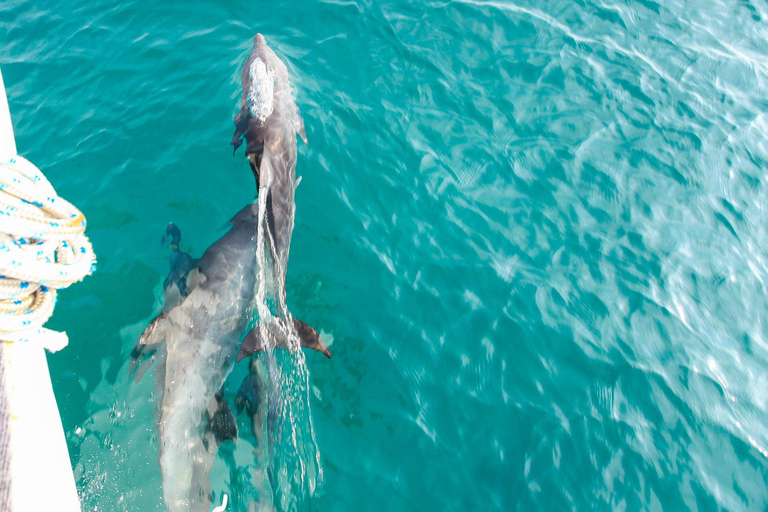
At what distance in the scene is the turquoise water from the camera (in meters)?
5.93

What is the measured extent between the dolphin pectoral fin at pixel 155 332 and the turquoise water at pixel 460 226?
1.70 feet

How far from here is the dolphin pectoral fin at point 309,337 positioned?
19.9 feet

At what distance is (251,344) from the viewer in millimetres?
6152

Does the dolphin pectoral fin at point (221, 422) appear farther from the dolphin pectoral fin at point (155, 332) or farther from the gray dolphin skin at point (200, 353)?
the dolphin pectoral fin at point (155, 332)

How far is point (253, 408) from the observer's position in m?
6.10

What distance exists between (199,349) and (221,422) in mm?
879

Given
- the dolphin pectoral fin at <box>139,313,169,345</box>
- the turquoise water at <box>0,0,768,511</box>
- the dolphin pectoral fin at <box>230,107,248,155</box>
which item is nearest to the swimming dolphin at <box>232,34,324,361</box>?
the dolphin pectoral fin at <box>230,107,248,155</box>

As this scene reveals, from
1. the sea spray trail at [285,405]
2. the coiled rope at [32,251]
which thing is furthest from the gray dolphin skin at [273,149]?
the coiled rope at [32,251]

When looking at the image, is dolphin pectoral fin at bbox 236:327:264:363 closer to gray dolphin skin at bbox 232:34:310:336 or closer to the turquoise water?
gray dolphin skin at bbox 232:34:310:336

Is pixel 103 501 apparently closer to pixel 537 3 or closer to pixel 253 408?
pixel 253 408

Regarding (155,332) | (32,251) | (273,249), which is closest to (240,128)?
(273,249)

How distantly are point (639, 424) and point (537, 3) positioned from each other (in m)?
8.67

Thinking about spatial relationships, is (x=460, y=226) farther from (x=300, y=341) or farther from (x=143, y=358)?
(x=143, y=358)

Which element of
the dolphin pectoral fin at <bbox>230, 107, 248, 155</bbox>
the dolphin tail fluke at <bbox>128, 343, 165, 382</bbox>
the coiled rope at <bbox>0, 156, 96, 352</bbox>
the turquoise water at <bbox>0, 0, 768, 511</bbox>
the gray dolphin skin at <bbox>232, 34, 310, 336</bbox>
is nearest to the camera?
the coiled rope at <bbox>0, 156, 96, 352</bbox>
